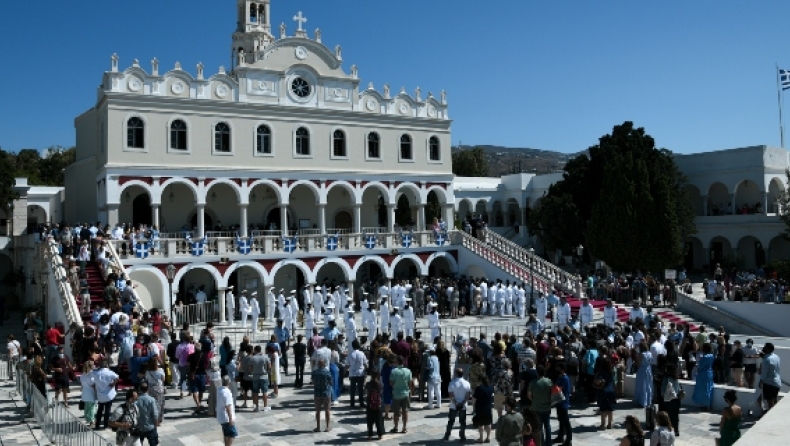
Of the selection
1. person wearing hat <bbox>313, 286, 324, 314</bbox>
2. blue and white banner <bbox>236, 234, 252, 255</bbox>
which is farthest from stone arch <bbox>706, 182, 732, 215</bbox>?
blue and white banner <bbox>236, 234, 252, 255</bbox>

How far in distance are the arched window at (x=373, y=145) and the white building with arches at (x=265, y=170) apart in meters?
0.06

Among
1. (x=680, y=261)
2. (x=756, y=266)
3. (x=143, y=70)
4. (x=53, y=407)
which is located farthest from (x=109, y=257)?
(x=756, y=266)

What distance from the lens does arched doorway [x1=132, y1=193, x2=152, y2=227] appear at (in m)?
34.2

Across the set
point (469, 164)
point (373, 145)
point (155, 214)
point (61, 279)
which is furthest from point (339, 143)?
point (469, 164)

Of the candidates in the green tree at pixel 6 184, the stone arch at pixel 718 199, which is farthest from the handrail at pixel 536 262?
the green tree at pixel 6 184

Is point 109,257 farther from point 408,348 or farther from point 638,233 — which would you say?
point 638,233

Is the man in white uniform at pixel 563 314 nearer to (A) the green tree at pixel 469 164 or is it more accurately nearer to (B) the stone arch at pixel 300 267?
(B) the stone arch at pixel 300 267

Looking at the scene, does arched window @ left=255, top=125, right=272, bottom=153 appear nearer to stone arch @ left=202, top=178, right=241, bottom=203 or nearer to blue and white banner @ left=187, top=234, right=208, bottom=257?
stone arch @ left=202, top=178, right=241, bottom=203

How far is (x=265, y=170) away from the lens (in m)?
34.7

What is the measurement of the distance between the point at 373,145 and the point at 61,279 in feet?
63.9

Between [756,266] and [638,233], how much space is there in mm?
14072

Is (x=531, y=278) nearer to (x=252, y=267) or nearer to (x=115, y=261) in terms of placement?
(x=252, y=267)

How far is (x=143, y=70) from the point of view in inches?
1250

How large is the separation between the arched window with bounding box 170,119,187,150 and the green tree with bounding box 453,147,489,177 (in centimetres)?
4554
